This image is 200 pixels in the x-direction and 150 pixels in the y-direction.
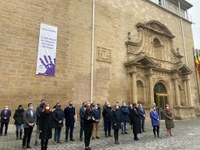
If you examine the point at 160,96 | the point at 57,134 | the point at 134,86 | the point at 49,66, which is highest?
the point at 49,66

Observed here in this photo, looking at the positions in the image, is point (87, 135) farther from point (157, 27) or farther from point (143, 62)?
point (157, 27)

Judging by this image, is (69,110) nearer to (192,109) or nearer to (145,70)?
(145,70)

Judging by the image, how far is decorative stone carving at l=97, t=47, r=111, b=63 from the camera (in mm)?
14820

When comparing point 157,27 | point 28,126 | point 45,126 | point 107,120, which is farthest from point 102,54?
point 45,126

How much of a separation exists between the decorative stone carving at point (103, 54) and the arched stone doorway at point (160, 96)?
615 centimetres

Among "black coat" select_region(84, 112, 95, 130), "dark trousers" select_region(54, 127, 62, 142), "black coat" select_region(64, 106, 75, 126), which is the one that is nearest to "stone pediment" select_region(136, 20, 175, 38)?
"black coat" select_region(64, 106, 75, 126)

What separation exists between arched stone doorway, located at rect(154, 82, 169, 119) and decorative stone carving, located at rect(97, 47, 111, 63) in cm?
615

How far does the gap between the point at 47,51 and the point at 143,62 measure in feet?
29.4

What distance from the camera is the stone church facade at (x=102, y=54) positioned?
11.2m

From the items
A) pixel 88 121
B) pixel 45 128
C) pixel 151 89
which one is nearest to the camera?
pixel 45 128

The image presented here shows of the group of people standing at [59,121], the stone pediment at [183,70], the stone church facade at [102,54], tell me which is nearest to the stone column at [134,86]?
the stone church facade at [102,54]

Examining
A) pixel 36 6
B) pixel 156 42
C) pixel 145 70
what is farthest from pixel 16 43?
pixel 156 42

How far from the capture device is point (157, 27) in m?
20.8

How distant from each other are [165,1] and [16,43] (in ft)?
62.4
